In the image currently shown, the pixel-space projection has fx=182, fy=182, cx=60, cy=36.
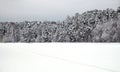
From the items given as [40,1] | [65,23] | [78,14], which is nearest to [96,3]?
[78,14]

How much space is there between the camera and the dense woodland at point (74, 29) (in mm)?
1072

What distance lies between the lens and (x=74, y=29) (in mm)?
1422

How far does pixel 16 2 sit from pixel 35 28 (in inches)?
39.3

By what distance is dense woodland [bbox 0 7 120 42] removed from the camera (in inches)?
42.2

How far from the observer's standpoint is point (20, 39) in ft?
7.34
